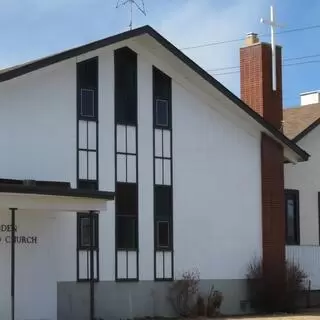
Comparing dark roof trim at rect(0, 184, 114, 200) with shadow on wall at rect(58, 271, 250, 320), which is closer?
dark roof trim at rect(0, 184, 114, 200)

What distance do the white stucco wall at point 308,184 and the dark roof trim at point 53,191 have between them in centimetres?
1075

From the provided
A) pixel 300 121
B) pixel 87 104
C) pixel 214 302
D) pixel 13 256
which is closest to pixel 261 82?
pixel 300 121

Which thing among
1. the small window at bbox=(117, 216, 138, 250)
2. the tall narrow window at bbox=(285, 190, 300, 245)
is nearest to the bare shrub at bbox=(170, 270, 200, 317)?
the small window at bbox=(117, 216, 138, 250)

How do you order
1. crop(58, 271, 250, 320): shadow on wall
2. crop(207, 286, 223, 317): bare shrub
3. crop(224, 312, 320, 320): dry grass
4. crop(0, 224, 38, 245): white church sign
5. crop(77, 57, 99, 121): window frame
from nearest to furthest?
crop(0, 224, 38, 245): white church sign
crop(58, 271, 250, 320): shadow on wall
crop(77, 57, 99, 121): window frame
crop(224, 312, 320, 320): dry grass
crop(207, 286, 223, 317): bare shrub

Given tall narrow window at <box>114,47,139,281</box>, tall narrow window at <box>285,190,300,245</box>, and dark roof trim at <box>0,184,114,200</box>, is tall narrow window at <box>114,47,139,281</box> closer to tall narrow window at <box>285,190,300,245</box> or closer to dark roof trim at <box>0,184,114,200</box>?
dark roof trim at <box>0,184,114,200</box>

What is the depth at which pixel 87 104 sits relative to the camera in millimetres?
23297

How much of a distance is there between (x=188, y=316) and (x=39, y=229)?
548cm

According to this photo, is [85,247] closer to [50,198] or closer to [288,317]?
[50,198]

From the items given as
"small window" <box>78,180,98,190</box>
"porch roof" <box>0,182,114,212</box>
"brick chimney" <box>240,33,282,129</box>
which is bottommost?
"porch roof" <box>0,182,114,212</box>

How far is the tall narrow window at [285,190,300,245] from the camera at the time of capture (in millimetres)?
29516

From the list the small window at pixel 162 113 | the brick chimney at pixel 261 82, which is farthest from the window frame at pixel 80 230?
the brick chimney at pixel 261 82

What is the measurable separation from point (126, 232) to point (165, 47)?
553 centimetres

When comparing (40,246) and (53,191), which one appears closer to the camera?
(53,191)

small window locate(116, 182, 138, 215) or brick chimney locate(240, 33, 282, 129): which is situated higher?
brick chimney locate(240, 33, 282, 129)
